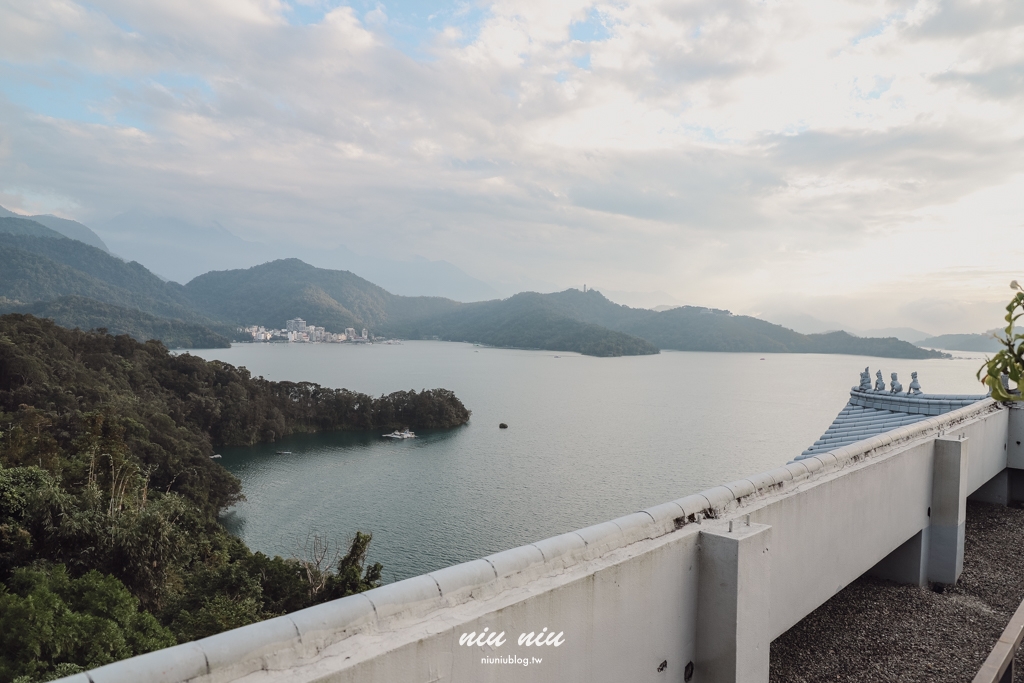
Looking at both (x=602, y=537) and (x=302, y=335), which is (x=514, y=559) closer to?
(x=602, y=537)

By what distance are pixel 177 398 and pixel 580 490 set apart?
81.0ft

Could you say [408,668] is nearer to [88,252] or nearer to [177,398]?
[177,398]

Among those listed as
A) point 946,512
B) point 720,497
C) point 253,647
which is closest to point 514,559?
point 253,647

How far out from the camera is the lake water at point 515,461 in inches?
761

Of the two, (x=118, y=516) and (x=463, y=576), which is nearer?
(x=463, y=576)

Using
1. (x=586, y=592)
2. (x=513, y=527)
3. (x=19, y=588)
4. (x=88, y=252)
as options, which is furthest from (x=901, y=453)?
(x=88, y=252)

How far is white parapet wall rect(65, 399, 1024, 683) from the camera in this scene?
1.68 meters

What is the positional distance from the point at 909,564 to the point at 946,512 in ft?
1.96

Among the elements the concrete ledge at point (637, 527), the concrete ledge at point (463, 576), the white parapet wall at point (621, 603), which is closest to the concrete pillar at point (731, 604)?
the white parapet wall at point (621, 603)

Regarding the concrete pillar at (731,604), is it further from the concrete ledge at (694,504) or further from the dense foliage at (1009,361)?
the dense foliage at (1009,361)

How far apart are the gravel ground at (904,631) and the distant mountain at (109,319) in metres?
76.5

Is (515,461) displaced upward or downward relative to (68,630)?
downward

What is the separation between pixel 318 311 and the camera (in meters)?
131

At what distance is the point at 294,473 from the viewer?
1070 inches
